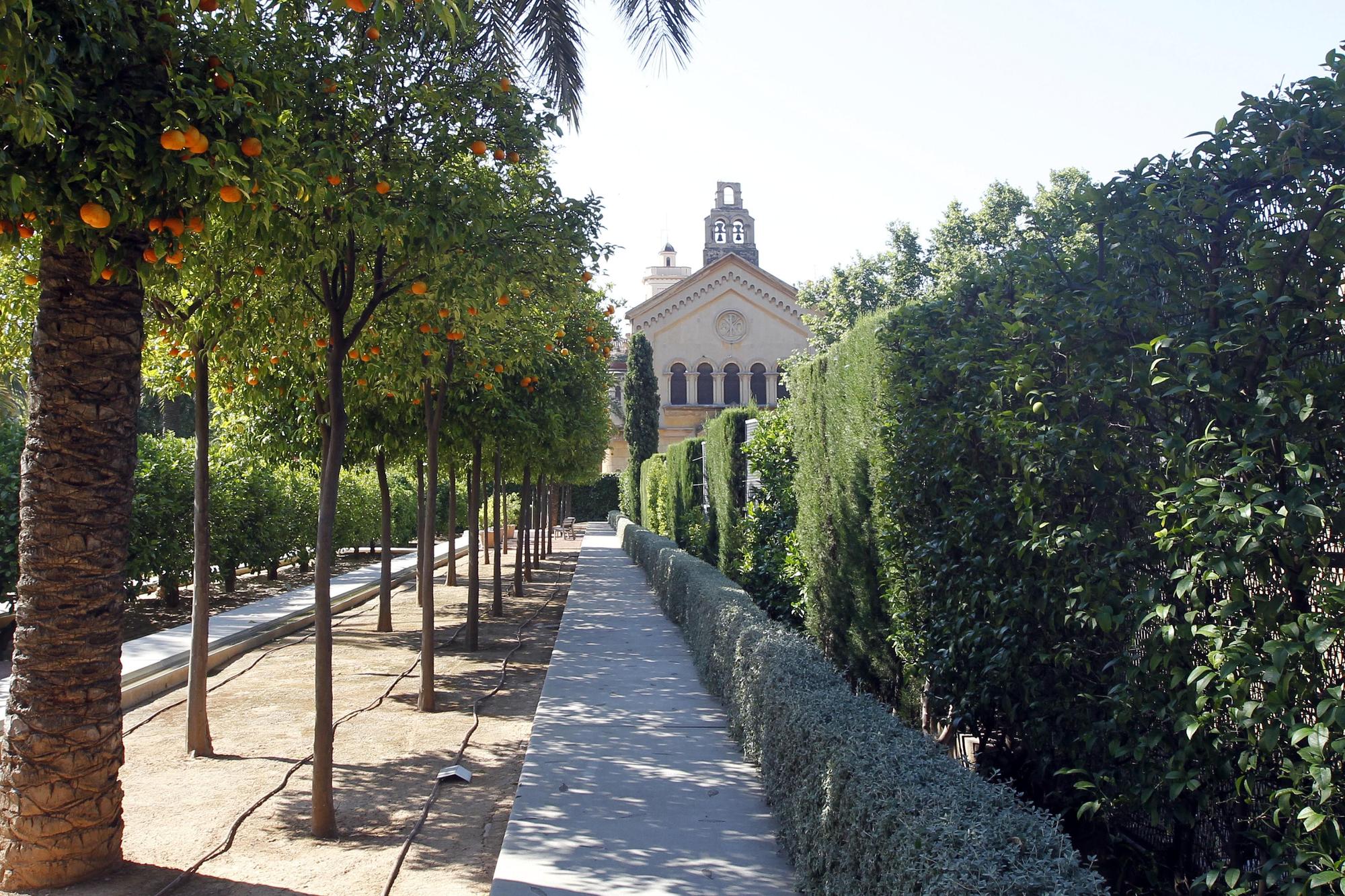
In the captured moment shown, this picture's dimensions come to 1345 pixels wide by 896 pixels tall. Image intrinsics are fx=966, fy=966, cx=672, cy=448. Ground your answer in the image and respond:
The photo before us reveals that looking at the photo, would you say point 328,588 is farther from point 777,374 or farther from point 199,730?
point 777,374

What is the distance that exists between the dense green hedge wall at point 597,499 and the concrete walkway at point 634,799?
143ft

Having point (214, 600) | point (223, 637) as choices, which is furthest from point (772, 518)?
point (214, 600)

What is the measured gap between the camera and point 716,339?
4800 centimetres

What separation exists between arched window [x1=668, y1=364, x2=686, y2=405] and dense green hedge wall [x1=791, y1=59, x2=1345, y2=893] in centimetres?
4327

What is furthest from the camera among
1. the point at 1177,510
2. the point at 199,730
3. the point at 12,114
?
the point at 199,730

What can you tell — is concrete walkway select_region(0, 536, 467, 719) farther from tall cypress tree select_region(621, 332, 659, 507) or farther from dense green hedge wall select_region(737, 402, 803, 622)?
tall cypress tree select_region(621, 332, 659, 507)

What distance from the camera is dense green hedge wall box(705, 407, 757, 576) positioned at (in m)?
11.6

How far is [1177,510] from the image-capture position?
248 cm

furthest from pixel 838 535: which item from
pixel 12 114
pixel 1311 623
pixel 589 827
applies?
pixel 12 114

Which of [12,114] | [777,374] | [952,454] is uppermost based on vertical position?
[777,374]

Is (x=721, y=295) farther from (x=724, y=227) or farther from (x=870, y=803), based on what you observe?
(x=870, y=803)

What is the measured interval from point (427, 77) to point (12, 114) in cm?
270

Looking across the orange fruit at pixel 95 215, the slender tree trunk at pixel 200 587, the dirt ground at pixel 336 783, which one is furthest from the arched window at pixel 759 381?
the orange fruit at pixel 95 215

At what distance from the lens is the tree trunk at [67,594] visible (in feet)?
12.5
